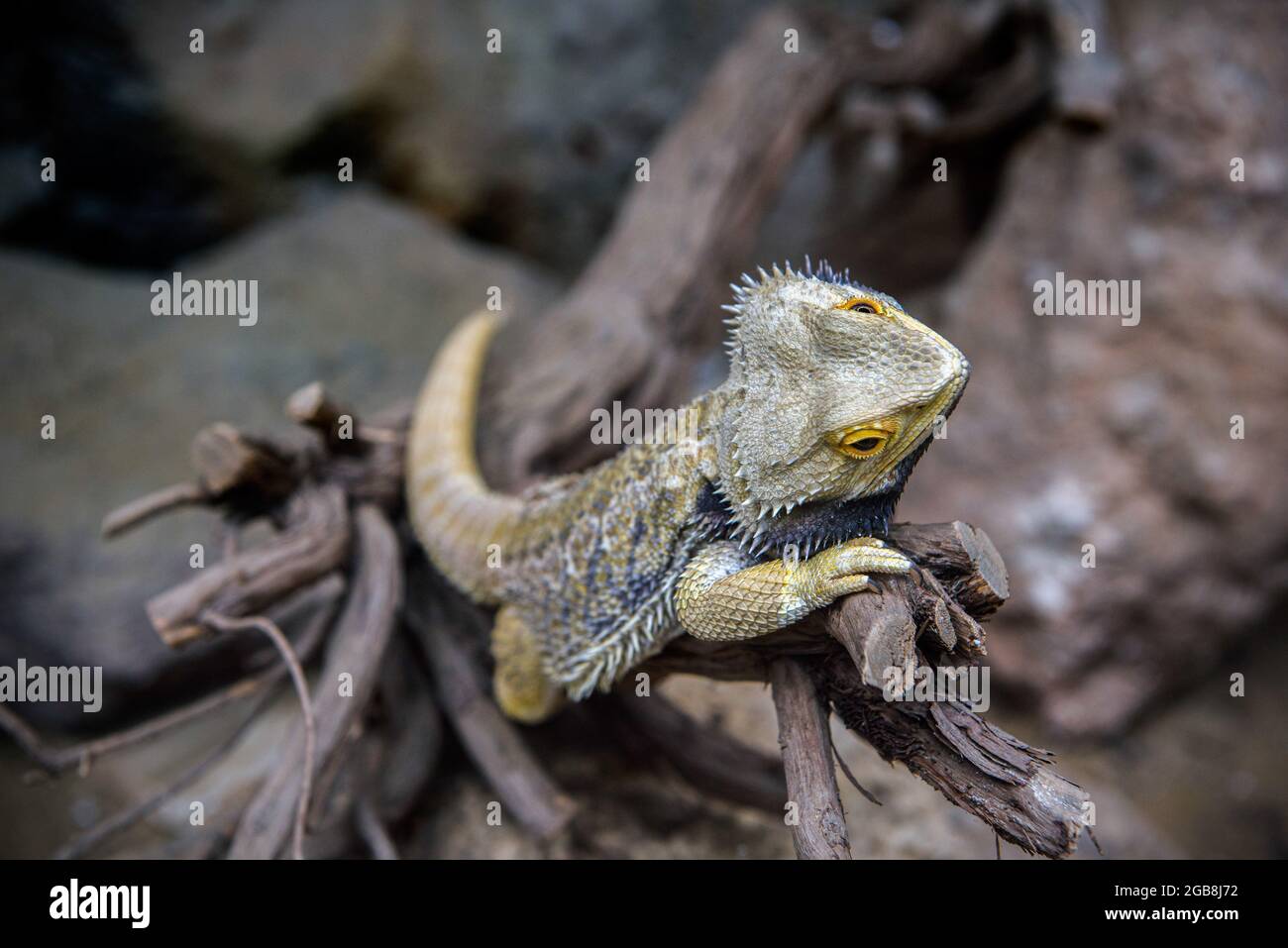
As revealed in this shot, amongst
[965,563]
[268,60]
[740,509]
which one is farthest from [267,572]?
[268,60]

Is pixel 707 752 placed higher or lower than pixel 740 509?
lower

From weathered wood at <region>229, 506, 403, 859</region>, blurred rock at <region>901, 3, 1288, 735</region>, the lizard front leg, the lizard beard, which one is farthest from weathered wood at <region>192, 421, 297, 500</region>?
blurred rock at <region>901, 3, 1288, 735</region>

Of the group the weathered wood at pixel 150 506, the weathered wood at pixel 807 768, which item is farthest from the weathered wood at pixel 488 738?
the weathered wood at pixel 807 768

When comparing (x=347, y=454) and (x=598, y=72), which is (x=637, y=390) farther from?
(x=598, y=72)

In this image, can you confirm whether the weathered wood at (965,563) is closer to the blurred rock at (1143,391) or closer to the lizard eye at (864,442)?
the lizard eye at (864,442)

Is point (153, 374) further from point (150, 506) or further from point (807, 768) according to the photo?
point (807, 768)
